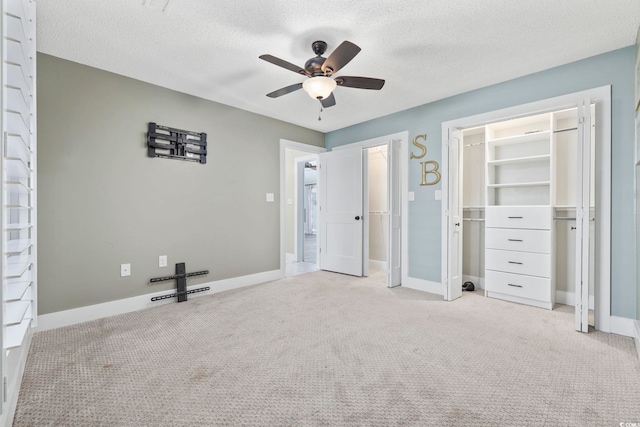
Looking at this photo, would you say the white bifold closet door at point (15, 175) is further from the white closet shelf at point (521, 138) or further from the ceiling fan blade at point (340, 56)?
the white closet shelf at point (521, 138)

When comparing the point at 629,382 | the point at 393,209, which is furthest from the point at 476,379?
the point at 393,209

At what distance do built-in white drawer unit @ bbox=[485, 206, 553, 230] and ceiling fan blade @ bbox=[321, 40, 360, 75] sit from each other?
2.55 meters

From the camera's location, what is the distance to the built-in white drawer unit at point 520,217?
316 cm

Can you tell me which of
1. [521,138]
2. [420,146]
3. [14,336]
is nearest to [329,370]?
[14,336]

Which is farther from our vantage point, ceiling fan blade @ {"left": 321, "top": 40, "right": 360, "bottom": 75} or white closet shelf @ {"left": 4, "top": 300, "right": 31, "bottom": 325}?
ceiling fan blade @ {"left": 321, "top": 40, "right": 360, "bottom": 75}

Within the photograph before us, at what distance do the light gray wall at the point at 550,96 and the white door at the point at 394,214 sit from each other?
206 millimetres

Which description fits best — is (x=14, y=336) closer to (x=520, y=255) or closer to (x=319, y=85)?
(x=319, y=85)

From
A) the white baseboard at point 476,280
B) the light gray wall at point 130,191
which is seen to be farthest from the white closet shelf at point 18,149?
the white baseboard at point 476,280

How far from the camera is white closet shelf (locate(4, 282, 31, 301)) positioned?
1.20m

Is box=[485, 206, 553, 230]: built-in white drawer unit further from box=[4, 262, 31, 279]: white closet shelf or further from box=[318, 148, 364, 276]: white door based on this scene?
box=[4, 262, 31, 279]: white closet shelf

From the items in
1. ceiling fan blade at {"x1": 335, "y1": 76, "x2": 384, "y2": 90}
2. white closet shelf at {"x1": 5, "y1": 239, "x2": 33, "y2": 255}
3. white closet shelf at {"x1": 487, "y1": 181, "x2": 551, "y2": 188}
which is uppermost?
ceiling fan blade at {"x1": 335, "y1": 76, "x2": 384, "y2": 90}

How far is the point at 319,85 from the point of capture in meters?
2.37

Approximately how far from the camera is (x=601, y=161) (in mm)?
2547

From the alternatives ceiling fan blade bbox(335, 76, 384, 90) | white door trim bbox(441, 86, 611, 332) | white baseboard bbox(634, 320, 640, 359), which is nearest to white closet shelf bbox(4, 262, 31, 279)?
ceiling fan blade bbox(335, 76, 384, 90)
